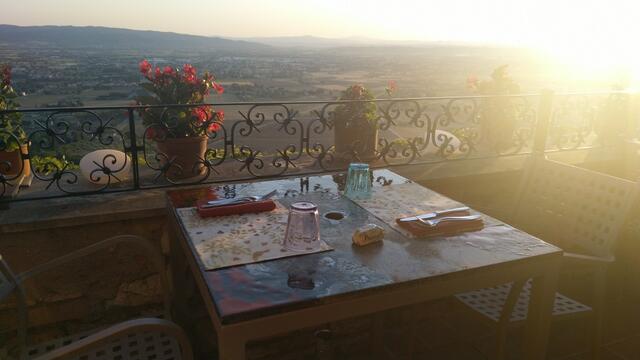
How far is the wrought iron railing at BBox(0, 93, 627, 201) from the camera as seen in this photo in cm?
267

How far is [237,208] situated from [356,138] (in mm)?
1970

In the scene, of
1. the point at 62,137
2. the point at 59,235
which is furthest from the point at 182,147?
the point at 59,235

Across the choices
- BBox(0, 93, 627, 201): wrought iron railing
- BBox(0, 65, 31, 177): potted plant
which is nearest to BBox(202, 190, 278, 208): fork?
BBox(0, 93, 627, 201): wrought iron railing

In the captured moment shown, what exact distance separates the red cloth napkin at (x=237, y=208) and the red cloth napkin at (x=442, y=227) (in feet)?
1.77

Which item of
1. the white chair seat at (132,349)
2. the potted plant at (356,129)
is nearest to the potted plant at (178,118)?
the potted plant at (356,129)

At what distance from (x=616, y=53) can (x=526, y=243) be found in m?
4.08

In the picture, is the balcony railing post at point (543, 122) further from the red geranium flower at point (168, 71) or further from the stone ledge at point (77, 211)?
the red geranium flower at point (168, 71)

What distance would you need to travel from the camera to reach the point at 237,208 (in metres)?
1.88

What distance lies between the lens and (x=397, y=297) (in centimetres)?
136

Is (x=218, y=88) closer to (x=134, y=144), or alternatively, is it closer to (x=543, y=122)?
(x=134, y=144)

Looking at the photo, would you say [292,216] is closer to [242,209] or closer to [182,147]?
[242,209]

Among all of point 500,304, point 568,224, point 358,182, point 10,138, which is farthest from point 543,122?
point 10,138

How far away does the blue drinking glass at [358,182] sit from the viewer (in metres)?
2.14

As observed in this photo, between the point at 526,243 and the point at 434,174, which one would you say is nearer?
the point at 526,243
